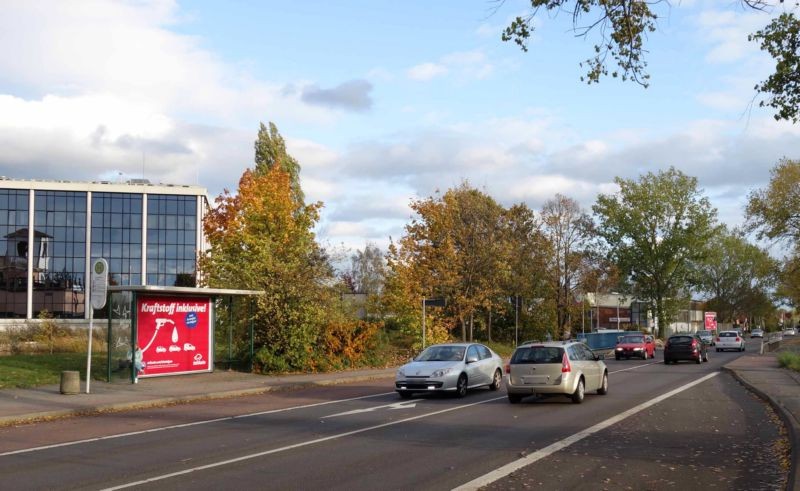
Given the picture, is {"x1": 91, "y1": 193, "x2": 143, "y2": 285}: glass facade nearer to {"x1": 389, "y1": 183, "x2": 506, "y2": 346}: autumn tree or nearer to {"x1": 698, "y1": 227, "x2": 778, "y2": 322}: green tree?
{"x1": 389, "y1": 183, "x2": 506, "y2": 346}: autumn tree

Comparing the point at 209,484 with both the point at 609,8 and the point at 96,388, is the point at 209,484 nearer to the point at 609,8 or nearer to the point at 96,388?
the point at 609,8

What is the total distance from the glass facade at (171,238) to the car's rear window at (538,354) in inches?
2767

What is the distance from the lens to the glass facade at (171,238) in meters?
85.2

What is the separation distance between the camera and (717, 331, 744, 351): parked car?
60531 millimetres

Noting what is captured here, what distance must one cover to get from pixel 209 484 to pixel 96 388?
14128mm

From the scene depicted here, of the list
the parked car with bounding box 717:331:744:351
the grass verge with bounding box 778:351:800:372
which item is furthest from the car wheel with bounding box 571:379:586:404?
the parked car with bounding box 717:331:744:351

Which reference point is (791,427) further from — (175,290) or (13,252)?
(13,252)

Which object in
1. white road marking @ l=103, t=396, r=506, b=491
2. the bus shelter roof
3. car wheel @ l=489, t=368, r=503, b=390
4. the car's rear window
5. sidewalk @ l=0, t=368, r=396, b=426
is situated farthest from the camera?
car wheel @ l=489, t=368, r=503, b=390

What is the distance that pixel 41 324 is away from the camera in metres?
37.2

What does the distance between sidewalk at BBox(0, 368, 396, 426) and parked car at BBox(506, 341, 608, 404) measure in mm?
7863

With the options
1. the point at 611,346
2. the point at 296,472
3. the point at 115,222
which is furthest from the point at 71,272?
the point at 296,472

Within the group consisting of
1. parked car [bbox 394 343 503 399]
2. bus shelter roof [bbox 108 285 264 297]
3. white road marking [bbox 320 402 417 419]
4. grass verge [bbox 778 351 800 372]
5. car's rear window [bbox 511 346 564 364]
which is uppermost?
bus shelter roof [bbox 108 285 264 297]

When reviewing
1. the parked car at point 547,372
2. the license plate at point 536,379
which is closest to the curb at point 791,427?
the parked car at point 547,372

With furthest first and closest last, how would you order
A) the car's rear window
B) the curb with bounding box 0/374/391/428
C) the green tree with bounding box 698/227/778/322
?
the green tree with bounding box 698/227/778/322
the car's rear window
the curb with bounding box 0/374/391/428
